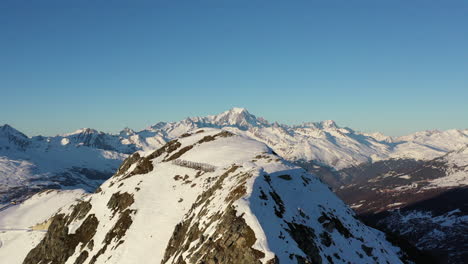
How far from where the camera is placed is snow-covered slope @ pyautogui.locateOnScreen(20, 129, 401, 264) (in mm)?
33188

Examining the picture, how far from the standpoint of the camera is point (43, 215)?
185 metres

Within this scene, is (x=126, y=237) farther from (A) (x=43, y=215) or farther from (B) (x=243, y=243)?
(A) (x=43, y=215)

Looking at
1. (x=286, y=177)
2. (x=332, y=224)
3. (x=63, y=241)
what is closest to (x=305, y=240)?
(x=332, y=224)

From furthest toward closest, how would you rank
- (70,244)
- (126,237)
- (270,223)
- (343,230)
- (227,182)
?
(70,244) → (126,237) → (227,182) → (343,230) → (270,223)

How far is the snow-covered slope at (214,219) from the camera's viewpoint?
3319cm

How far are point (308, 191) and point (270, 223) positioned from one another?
22356 mm

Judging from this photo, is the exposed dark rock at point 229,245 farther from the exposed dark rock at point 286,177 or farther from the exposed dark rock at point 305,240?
the exposed dark rock at point 286,177

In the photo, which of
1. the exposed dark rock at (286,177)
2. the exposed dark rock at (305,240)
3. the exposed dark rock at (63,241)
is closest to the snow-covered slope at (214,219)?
the exposed dark rock at (286,177)

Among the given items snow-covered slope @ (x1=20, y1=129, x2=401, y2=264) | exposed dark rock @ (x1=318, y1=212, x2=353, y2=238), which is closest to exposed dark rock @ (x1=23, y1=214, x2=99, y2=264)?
snow-covered slope @ (x1=20, y1=129, x2=401, y2=264)

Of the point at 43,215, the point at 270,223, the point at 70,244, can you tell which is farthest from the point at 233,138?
the point at 43,215

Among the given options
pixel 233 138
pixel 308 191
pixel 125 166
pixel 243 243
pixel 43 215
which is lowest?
pixel 43 215

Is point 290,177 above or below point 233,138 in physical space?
below

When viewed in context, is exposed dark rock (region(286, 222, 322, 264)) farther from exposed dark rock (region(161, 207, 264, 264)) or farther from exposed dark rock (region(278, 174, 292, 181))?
exposed dark rock (region(278, 174, 292, 181))

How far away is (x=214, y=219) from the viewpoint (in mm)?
39188
